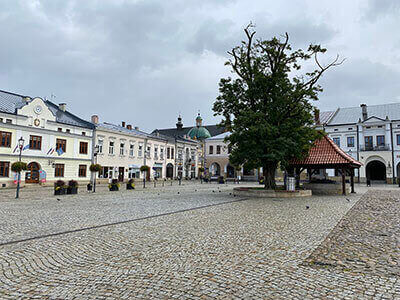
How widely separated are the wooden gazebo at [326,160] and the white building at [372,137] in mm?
22498

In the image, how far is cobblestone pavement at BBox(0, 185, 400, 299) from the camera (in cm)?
395

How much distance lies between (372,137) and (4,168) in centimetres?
4988

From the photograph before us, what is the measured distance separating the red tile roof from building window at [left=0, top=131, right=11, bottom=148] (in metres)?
26.8

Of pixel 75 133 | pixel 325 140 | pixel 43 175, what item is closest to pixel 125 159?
pixel 75 133

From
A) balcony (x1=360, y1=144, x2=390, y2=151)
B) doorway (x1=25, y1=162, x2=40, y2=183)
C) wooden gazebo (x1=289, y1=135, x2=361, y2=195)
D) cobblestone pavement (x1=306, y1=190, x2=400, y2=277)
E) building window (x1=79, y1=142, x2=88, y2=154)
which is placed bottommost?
cobblestone pavement (x1=306, y1=190, x2=400, y2=277)

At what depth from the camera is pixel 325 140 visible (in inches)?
957

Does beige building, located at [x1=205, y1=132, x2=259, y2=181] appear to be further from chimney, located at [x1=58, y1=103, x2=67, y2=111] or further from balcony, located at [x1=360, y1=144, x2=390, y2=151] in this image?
chimney, located at [x1=58, y1=103, x2=67, y2=111]

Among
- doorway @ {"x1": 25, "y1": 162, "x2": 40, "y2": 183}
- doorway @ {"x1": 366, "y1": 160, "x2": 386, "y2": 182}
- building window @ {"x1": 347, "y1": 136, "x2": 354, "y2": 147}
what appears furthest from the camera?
building window @ {"x1": 347, "y1": 136, "x2": 354, "y2": 147}

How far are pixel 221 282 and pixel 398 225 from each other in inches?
294

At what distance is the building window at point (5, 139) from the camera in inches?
1095

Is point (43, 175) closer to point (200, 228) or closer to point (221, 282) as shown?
point (200, 228)

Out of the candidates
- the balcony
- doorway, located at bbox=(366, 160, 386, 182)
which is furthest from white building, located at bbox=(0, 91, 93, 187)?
doorway, located at bbox=(366, 160, 386, 182)

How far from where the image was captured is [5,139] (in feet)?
92.1

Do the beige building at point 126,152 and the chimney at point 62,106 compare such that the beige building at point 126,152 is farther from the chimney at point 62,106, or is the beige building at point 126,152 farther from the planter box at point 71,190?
the planter box at point 71,190
